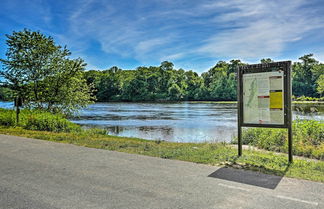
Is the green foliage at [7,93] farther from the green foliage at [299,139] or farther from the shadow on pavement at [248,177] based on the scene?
the shadow on pavement at [248,177]

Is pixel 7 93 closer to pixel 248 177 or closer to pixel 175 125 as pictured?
pixel 175 125

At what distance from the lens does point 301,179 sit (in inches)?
204

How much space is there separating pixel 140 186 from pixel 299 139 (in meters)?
6.93

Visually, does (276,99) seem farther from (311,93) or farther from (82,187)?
(311,93)

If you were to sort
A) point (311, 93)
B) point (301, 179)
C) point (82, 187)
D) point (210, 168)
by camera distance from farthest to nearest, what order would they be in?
point (311, 93), point (210, 168), point (301, 179), point (82, 187)

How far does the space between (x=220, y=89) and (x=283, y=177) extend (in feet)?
328

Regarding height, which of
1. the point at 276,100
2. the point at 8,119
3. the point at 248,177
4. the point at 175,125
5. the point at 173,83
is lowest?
the point at 175,125

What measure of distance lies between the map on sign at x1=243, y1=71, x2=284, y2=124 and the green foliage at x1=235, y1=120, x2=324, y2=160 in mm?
2338

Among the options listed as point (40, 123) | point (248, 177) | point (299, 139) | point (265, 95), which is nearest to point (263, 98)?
point (265, 95)

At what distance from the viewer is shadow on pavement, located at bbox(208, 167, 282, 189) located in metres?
4.93

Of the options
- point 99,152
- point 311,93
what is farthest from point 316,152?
point 311,93

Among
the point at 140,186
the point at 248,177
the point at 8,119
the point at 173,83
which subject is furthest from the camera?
the point at 173,83

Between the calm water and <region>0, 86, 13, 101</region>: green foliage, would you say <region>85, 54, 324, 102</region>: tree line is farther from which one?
<region>0, 86, 13, 101</region>: green foliage

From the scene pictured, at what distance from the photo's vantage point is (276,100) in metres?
6.68
